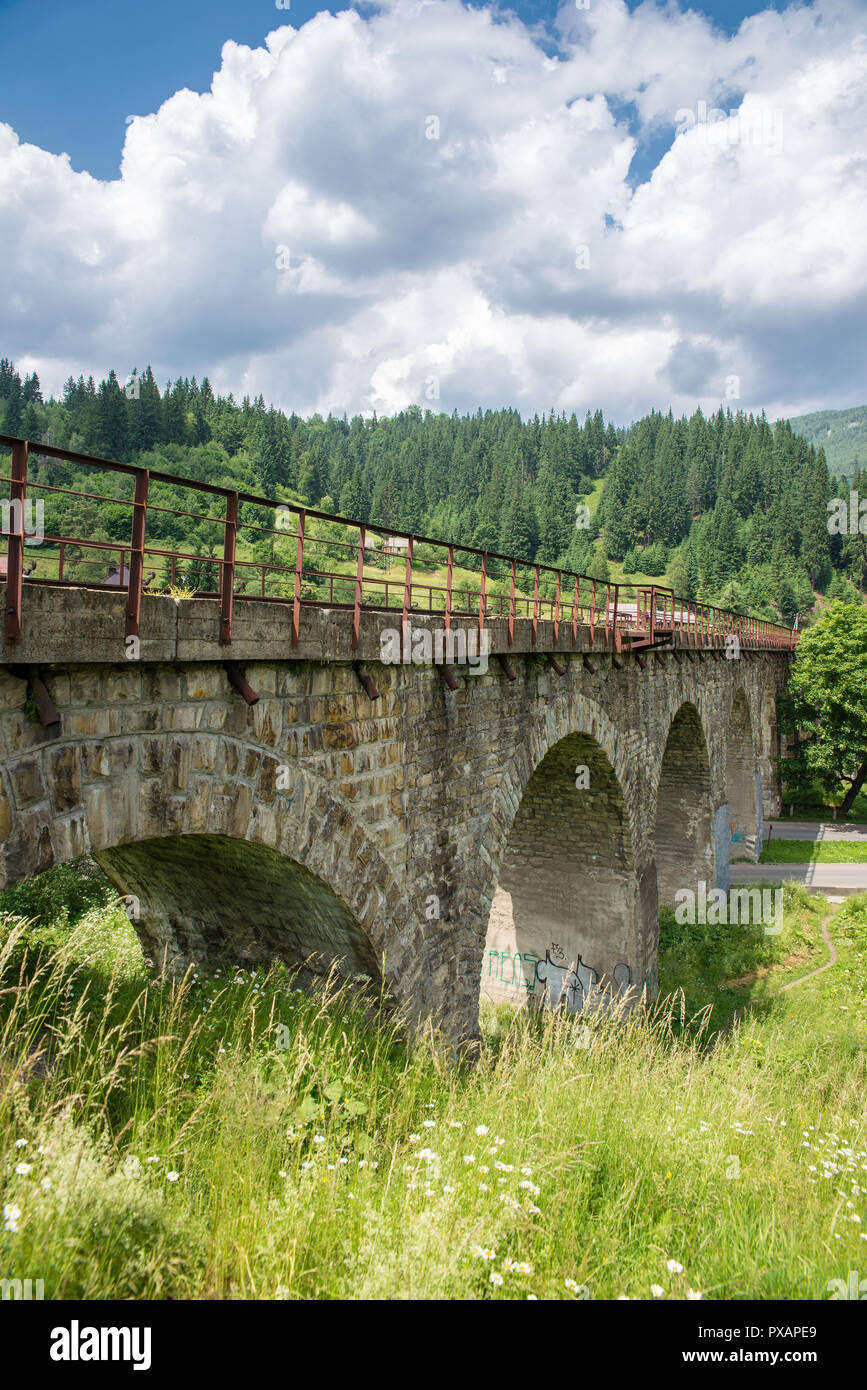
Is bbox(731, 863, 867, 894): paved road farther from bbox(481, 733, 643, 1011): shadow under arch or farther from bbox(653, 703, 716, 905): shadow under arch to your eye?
bbox(481, 733, 643, 1011): shadow under arch

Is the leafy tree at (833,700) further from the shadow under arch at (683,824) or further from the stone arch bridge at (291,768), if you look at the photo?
the stone arch bridge at (291,768)

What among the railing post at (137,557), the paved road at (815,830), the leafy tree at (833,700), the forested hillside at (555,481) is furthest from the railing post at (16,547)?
the forested hillside at (555,481)

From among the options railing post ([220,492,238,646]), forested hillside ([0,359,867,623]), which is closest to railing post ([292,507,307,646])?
railing post ([220,492,238,646])

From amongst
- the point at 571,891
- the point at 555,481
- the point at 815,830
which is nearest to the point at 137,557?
the point at 571,891

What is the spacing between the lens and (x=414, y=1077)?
553cm

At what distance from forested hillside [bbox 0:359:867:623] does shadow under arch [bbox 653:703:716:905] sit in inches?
2449

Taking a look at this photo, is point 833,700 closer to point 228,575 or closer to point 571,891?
point 571,891

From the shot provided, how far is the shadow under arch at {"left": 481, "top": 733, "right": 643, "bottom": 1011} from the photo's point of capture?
617 inches

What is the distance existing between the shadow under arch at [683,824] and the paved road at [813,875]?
3986mm

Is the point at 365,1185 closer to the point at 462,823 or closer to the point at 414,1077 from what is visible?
the point at 414,1077

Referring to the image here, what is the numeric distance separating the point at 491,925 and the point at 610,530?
11043cm

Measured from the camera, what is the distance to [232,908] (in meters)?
7.10
